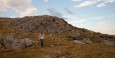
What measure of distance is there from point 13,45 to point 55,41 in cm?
971

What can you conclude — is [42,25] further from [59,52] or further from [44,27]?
[59,52]

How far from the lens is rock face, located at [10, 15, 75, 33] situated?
56.8m

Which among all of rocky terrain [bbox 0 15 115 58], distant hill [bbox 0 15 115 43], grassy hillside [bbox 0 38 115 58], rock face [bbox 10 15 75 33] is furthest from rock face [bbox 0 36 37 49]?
rock face [bbox 10 15 75 33]

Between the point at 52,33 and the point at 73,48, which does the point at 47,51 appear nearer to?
the point at 73,48

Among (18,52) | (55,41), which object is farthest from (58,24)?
(18,52)

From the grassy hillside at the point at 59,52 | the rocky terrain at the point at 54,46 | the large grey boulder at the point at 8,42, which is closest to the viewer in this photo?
the grassy hillside at the point at 59,52

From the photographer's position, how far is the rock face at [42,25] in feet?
186

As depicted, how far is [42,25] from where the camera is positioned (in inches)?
2285

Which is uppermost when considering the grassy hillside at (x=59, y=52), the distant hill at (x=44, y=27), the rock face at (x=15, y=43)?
the distant hill at (x=44, y=27)

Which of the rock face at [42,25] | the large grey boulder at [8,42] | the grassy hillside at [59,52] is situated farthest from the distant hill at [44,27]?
the grassy hillside at [59,52]

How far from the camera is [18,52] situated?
3431 centimetres

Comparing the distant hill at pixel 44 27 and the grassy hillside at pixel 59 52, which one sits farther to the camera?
the distant hill at pixel 44 27

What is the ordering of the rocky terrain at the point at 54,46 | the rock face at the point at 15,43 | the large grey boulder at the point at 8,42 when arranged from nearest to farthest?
the rocky terrain at the point at 54,46
the rock face at the point at 15,43
the large grey boulder at the point at 8,42

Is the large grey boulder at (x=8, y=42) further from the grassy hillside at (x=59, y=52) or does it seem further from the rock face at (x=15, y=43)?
the grassy hillside at (x=59, y=52)
